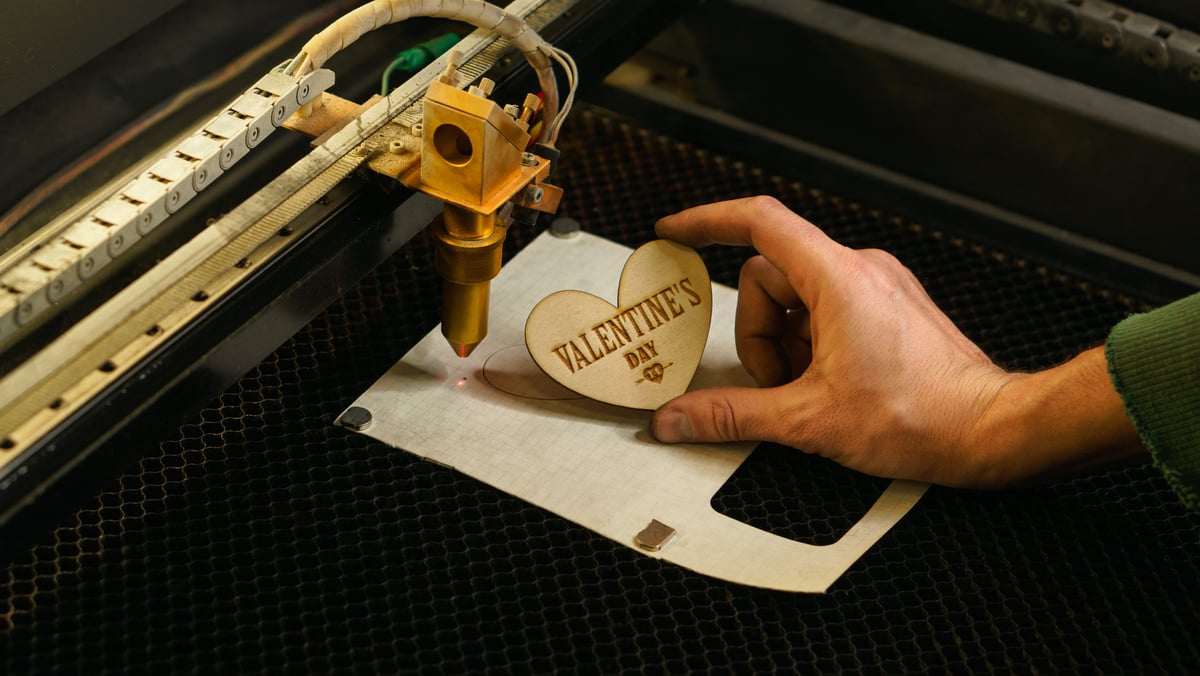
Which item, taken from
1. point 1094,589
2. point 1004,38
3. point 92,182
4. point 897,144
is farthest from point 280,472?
point 1004,38

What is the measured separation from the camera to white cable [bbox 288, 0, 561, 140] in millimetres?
982

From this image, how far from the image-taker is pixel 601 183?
4.86 feet

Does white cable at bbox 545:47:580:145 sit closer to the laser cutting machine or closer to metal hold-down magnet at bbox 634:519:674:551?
the laser cutting machine

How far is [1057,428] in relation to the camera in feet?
3.49

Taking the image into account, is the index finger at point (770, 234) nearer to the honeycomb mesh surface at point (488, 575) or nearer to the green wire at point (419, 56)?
the honeycomb mesh surface at point (488, 575)

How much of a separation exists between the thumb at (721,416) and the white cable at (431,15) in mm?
286

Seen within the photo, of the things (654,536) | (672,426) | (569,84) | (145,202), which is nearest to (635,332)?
(672,426)

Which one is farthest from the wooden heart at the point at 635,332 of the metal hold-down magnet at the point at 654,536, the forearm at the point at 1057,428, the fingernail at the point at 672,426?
the forearm at the point at 1057,428

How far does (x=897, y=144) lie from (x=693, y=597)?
73 centimetres

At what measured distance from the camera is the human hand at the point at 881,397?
107 centimetres

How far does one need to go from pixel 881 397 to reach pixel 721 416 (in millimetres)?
139

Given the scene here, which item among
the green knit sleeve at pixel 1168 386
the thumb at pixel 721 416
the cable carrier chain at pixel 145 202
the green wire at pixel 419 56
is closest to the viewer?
the cable carrier chain at pixel 145 202

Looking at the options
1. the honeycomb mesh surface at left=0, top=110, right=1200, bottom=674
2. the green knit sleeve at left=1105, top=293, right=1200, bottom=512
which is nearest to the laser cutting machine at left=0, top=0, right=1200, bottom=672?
the honeycomb mesh surface at left=0, top=110, right=1200, bottom=674

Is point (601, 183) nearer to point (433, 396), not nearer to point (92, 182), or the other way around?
point (433, 396)
